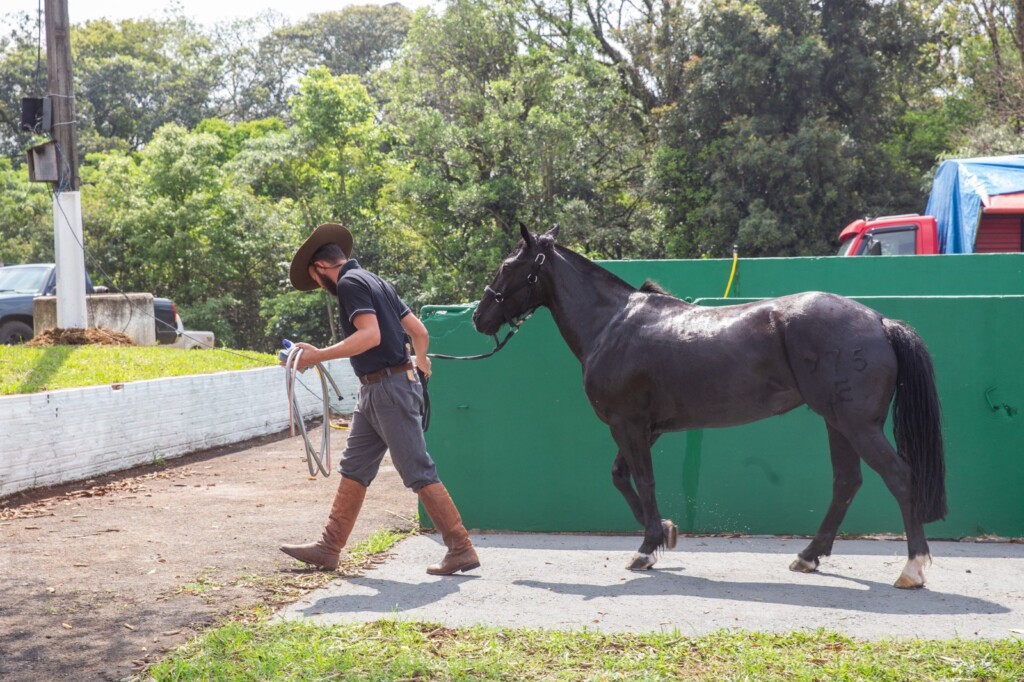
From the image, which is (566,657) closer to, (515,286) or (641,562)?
(641,562)

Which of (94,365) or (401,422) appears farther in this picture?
(94,365)

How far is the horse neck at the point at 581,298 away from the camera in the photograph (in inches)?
255

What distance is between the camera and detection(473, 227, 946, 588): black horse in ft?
18.3

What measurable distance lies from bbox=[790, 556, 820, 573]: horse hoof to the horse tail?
0.67 metres

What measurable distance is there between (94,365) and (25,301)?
6026 millimetres

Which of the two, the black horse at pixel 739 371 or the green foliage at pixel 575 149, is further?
the green foliage at pixel 575 149

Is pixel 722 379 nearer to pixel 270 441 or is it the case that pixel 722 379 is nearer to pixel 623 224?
pixel 270 441

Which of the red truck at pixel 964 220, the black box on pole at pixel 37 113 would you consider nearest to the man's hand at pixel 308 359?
the red truck at pixel 964 220

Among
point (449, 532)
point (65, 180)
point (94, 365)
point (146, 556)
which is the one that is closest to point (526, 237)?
point (449, 532)

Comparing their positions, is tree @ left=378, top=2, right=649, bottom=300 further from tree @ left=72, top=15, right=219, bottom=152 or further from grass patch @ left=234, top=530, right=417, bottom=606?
tree @ left=72, top=15, right=219, bottom=152

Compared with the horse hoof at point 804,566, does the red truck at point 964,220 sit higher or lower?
higher

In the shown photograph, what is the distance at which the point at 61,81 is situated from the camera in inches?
609

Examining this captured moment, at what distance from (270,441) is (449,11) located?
1832 centimetres

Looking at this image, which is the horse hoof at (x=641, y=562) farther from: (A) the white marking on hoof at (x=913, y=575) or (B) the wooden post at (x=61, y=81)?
(B) the wooden post at (x=61, y=81)
